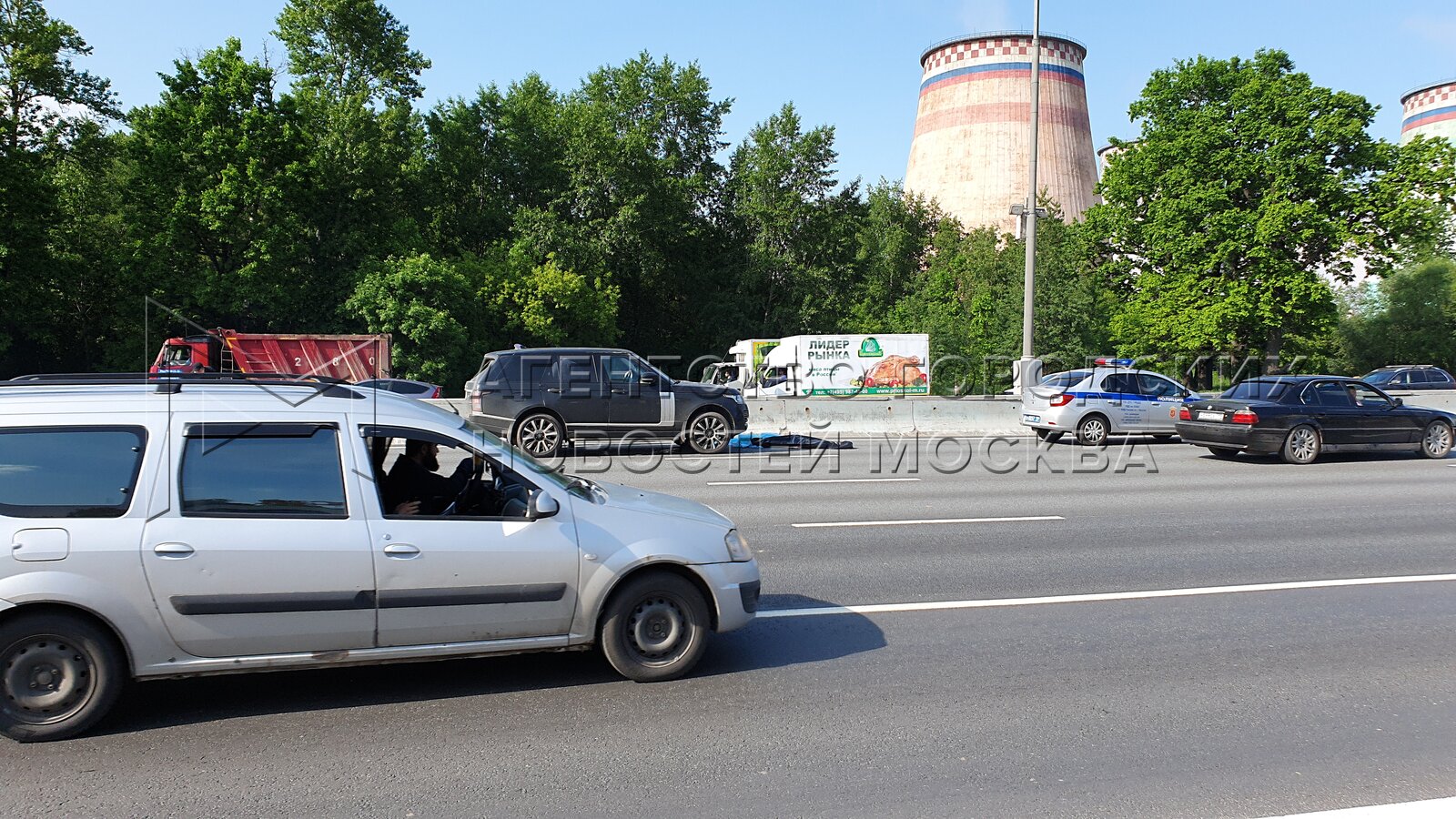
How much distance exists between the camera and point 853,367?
112 ft

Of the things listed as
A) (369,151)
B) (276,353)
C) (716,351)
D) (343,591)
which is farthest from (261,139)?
(343,591)

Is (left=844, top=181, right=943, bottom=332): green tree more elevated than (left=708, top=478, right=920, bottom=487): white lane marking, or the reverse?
(left=844, top=181, right=943, bottom=332): green tree

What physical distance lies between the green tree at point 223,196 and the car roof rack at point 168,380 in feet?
114

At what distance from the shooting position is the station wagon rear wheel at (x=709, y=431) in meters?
17.1

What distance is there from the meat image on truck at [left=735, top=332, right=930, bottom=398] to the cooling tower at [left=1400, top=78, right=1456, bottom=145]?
176ft

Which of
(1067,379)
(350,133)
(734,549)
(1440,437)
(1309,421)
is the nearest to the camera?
(734,549)

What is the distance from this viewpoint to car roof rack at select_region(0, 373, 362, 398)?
4.78 metres

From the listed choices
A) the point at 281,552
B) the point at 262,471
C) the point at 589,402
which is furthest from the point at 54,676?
the point at 589,402

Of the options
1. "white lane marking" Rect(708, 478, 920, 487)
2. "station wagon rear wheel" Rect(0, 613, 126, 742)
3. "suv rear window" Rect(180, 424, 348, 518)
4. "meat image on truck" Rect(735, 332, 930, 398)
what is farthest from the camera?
"meat image on truck" Rect(735, 332, 930, 398)

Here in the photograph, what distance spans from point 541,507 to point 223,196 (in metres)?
37.1

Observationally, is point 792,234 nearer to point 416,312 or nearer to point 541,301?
point 541,301

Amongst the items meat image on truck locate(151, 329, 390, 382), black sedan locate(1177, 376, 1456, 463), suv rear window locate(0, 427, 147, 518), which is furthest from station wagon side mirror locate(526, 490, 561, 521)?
meat image on truck locate(151, 329, 390, 382)

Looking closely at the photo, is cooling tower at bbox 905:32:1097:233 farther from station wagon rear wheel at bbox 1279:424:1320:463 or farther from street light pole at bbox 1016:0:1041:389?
station wagon rear wheel at bbox 1279:424:1320:463

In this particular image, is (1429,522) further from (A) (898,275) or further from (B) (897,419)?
(A) (898,275)
